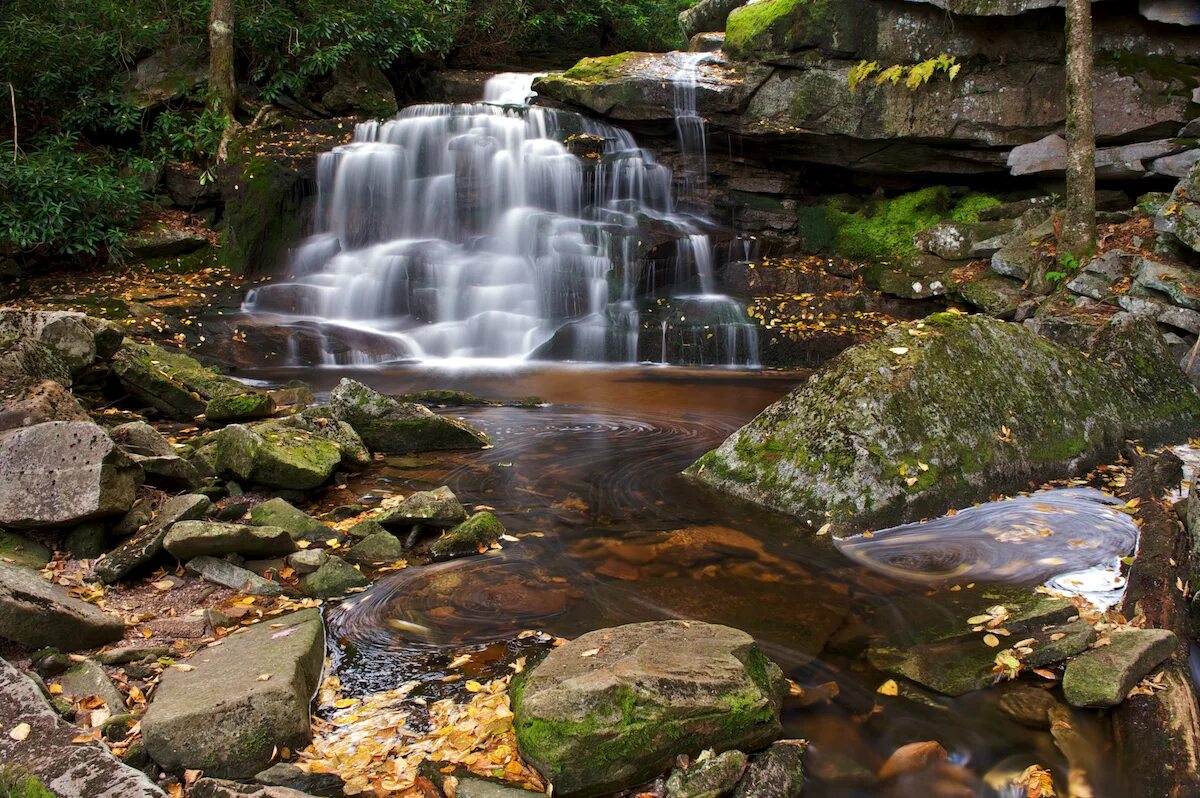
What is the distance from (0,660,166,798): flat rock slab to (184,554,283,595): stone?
140 centimetres

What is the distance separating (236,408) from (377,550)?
3.15m

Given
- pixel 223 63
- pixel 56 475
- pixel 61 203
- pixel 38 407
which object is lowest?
pixel 56 475

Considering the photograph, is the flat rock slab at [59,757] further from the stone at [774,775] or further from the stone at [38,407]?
the stone at [38,407]

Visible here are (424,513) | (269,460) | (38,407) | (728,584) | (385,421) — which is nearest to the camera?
(728,584)

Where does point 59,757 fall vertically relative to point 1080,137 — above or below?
below

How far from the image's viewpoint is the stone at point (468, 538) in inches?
195

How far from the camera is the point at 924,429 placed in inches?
218

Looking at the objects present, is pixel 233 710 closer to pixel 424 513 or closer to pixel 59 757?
pixel 59 757

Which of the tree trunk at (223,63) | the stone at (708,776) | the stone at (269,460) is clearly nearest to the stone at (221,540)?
the stone at (269,460)

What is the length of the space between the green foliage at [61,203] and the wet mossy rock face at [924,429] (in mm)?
11692

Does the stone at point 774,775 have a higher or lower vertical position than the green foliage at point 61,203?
lower

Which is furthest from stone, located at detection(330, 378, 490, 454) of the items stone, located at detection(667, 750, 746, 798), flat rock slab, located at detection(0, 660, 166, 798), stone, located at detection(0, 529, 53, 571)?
stone, located at detection(667, 750, 746, 798)

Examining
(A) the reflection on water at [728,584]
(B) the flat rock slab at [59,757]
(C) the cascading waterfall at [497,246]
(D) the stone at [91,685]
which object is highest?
(C) the cascading waterfall at [497,246]

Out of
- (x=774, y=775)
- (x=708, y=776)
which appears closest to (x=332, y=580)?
(x=708, y=776)
